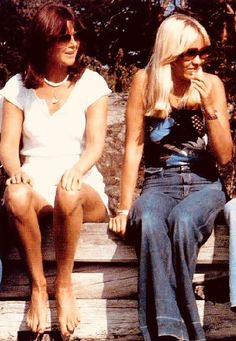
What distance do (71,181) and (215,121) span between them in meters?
0.82

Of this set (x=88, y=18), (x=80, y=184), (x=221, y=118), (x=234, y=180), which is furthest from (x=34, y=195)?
(x=88, y=18)

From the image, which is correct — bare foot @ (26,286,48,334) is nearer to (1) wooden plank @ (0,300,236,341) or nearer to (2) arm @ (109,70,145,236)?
(1) wooden plank @ (0,300,236,341)

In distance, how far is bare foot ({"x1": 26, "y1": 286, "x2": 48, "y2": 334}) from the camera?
3.13 meters

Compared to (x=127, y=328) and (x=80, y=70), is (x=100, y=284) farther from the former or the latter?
(x=80, y=70)

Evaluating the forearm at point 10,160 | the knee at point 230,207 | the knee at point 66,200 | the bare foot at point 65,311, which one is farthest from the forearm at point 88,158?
the knee at point 230,207

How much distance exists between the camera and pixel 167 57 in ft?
11.4

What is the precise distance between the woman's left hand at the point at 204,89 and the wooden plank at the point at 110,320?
997 millimetres

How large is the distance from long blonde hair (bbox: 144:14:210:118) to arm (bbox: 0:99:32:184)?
2.33 ft

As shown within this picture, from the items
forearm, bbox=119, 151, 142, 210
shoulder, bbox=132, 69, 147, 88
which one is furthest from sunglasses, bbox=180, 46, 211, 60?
forearm, bbox=119, 151, 142, 210

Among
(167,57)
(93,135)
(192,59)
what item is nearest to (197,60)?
(192,59)

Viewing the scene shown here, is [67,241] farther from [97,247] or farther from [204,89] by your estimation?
[204,89]

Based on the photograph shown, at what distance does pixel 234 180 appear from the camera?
552cm

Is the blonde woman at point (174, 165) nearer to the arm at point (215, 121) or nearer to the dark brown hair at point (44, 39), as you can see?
the arm at point (215, 121)

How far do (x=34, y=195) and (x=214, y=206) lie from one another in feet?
2.86
